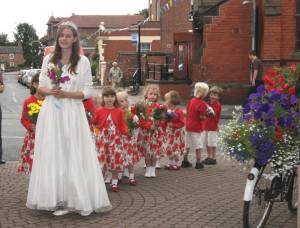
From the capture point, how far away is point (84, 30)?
4619 inches

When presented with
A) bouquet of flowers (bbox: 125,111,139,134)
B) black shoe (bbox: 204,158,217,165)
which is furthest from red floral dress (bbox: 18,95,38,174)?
black shoe (bbox: 204,158,217,165)

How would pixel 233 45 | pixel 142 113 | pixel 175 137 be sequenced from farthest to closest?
pixel 233 45
pixel 175 137
pixel 142 113

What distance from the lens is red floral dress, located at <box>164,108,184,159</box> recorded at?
367 inches

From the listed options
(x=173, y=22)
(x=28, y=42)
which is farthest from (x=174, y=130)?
(x=28, y=42)

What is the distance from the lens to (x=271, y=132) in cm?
540

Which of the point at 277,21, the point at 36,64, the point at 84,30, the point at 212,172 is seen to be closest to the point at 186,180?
the point at 212,172

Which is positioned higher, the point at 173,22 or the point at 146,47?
the point at 173,22

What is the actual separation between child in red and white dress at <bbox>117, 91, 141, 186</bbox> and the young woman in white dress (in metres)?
1.53

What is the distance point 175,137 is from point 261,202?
12.4 ft

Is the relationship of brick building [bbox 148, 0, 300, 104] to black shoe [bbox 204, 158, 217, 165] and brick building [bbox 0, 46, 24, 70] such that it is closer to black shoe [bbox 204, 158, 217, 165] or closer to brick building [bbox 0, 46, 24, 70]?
black shoe [bbox 204, 158, 217, 165]

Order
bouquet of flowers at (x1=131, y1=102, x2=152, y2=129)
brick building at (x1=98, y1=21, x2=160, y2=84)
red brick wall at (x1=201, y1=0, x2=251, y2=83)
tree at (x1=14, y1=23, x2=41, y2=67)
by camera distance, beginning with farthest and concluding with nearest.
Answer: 1. tree at (x1=14, y1=23, x2=41, y2=67)
2. brick building at (x1=98, y1=21, x2=160, y2=84)
3. red brick wall at (x1=201, y1=0, x2=251, y2=83)
4. bouquet of flowers at (x1=131, y1=102, x2=152, y2=129)

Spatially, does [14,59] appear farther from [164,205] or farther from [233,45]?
[164,205]

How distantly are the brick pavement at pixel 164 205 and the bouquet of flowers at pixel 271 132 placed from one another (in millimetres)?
889

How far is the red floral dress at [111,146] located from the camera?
7793 mm
